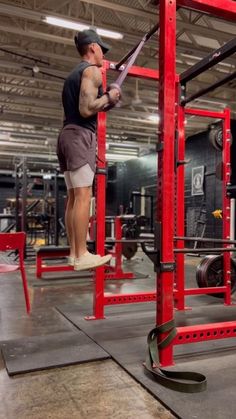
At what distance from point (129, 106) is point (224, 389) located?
8330 mm

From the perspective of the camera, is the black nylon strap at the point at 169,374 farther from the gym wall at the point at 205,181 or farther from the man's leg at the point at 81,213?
the gym wall at the point at 205,181

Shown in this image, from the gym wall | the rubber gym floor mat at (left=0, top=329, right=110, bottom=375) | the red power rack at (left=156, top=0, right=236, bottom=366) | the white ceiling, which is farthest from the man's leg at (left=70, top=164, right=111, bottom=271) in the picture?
the gym wall

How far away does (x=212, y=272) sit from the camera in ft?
13.6

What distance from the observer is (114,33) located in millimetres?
5328

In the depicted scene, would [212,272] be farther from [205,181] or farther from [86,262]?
[205,181]

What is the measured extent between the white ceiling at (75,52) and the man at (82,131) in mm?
2044

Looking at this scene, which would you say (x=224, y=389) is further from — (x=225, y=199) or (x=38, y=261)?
(x=38, y=261)

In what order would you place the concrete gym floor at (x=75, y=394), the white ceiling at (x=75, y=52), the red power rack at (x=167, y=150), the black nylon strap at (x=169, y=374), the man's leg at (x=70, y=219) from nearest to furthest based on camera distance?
1. the concrete gym floor at (x=75, y=394)
2. the black nylon strap at (x=169, y=374)
3. the red power rack at (x=167, y=150)
4. the man's leg at (x=70, y=219)
5. the white ceiling at (x=75, y=52)

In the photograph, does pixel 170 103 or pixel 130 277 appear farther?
pixel 130 277

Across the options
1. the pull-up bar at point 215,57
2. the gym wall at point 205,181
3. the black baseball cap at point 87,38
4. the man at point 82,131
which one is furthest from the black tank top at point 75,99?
the gym wall at point 205,181

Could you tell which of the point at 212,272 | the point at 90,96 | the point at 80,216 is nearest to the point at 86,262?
the point at 80,216

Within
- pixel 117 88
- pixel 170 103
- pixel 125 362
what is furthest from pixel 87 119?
pixel 125 362

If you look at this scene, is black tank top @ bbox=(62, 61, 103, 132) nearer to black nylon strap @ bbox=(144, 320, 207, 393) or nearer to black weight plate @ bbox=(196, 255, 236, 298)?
black nylon strap @ bbox=(144, 320, 207, 393)

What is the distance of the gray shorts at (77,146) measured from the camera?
84.0 inches
